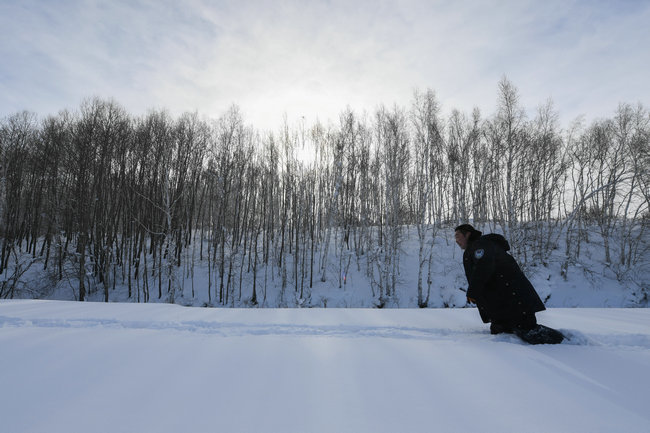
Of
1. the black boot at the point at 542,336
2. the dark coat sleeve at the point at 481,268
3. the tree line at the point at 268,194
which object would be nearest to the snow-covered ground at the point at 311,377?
the black boot at the point at 542,336

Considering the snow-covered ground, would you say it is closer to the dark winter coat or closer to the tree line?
the dark winter coat

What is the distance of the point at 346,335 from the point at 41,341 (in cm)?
276

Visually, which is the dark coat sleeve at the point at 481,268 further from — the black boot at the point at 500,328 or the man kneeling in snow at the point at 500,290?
the black boot at the point at 500,328

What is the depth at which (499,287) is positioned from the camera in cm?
315

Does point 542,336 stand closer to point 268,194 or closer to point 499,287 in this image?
point 499,287

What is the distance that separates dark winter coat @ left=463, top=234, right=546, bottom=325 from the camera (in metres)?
3.01

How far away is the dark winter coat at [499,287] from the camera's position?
3006 mm

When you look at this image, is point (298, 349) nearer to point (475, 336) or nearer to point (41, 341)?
point (475, 336)

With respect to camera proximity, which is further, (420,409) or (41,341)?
(41,341)

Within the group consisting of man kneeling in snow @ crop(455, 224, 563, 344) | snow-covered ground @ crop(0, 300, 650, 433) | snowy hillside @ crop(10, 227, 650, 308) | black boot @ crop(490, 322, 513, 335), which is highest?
man kneeling in snow @ crop(455, 224, 563, 344)

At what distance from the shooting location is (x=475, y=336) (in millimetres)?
3043

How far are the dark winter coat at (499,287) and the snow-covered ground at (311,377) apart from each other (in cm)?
28

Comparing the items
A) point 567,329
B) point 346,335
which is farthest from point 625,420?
point 346,335

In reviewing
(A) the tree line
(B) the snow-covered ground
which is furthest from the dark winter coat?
(A) the tree line
